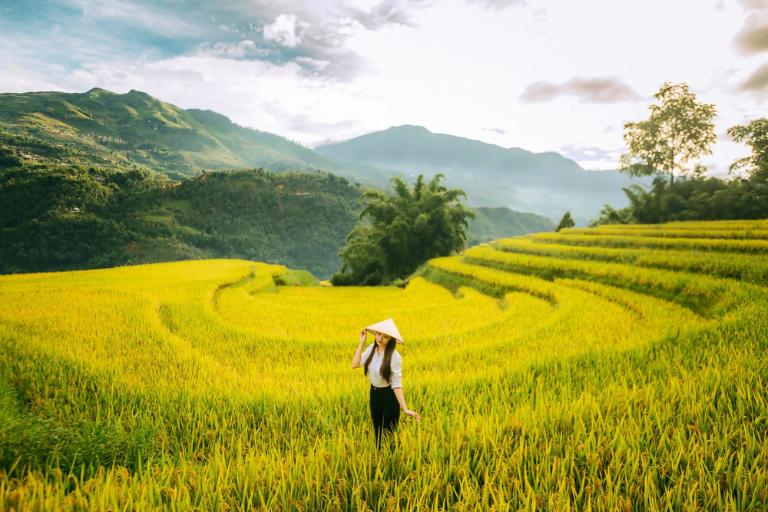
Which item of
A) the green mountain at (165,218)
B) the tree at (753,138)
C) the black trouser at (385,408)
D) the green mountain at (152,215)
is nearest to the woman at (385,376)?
the black trouser at (385,408)

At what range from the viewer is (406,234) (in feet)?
87.6

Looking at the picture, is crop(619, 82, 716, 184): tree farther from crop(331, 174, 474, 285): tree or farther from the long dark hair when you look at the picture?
the long dark hair

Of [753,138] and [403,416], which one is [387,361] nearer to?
[403,416]

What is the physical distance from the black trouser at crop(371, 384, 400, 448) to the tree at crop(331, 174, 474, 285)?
2347cm

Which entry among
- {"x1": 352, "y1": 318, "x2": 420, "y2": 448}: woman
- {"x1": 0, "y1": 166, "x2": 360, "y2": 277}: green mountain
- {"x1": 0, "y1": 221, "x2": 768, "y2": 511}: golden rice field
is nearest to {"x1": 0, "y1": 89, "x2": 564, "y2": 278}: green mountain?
{"x1": 0, "y1": 166, "x2": 360, "y2": 277}: green mountain

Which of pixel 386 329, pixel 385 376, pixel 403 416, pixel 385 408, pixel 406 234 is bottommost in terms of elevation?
pixel 403 416

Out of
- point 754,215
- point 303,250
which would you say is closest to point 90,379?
point 754,215

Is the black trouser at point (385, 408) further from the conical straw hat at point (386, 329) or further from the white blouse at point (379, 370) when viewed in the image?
the conical straw hat at point (386, 329)

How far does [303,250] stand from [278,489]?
127 m

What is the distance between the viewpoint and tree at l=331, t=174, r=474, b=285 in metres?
26.7

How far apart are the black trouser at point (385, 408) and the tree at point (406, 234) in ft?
77.0

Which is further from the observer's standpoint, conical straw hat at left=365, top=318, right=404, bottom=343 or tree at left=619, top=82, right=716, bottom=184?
tree at left=619, top=82, right=716, bottom=184

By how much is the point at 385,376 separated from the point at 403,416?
712mm

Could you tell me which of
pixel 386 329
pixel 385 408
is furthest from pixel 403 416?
pixel 386 329
